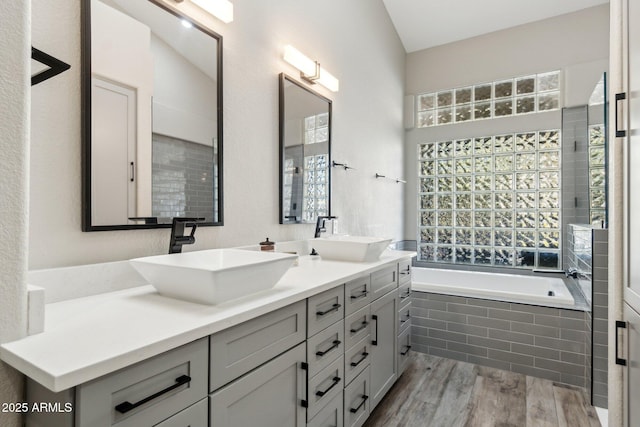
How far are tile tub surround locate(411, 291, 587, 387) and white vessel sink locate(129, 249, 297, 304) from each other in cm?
193

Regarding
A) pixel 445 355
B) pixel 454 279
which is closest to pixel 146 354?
pixel 445 355

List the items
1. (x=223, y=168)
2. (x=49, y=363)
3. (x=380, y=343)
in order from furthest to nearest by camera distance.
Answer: (x=380, y=343), (x=223, y=168), (x=49, y=363)

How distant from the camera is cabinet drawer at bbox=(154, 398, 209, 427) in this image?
0.79m

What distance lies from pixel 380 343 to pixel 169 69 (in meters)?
1.69

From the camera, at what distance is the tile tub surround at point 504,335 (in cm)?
232

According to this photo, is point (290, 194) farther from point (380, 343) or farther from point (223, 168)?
point (380, 343)

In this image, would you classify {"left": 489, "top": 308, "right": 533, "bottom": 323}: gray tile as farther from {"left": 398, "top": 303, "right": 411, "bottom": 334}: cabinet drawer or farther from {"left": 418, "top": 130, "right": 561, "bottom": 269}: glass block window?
{"left": 418, "top": 130, "right": 561, "bottom": 269}: glass block window

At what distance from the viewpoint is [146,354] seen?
717 millimetres

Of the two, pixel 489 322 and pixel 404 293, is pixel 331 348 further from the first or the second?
pixel 489 322

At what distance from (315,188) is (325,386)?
1326mm

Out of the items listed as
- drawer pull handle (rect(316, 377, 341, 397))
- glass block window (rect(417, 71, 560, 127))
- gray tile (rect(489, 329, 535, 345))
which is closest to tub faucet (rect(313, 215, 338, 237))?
drawer pull handle (rect(316, 377, 341, 397))

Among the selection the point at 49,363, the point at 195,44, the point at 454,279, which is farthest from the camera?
the point at 454,279

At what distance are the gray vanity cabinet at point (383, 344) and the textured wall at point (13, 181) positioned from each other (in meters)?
1.42

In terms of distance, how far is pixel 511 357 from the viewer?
2484mm
